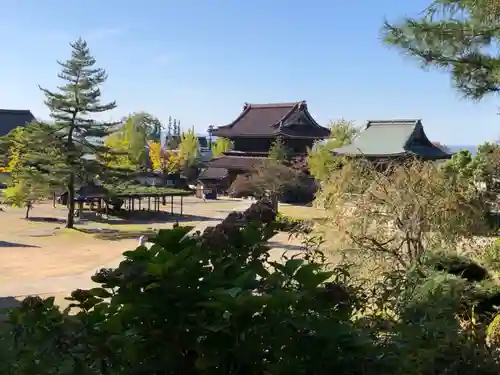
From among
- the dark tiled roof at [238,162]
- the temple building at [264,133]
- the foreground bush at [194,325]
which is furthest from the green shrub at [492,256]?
the dark tiled roof at [238,162]

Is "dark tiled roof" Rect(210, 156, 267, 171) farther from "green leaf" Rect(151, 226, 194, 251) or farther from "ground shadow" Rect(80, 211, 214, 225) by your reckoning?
"green leaf" Rect(151, 226, 194, 251)

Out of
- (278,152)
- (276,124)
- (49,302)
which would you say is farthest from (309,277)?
(276,124)

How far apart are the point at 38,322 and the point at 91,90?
23.5m

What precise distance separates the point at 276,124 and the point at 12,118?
1011 inches

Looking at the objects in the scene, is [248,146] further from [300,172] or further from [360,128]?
[360,128]

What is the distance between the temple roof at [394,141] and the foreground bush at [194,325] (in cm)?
2697

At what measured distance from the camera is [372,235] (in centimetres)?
841

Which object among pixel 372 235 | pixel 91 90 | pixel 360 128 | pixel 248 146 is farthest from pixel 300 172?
pixel 372 235

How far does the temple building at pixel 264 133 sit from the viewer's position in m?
36.8

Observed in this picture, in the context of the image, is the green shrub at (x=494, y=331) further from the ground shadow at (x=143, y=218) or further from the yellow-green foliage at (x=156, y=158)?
the yellow-green foliage at (x=156, y=158)

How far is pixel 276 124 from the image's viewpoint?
37438 mm

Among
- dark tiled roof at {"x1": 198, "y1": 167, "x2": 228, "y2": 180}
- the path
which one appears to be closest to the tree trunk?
the path

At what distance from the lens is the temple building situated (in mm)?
36750

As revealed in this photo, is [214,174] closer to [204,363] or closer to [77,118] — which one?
[77,118]
